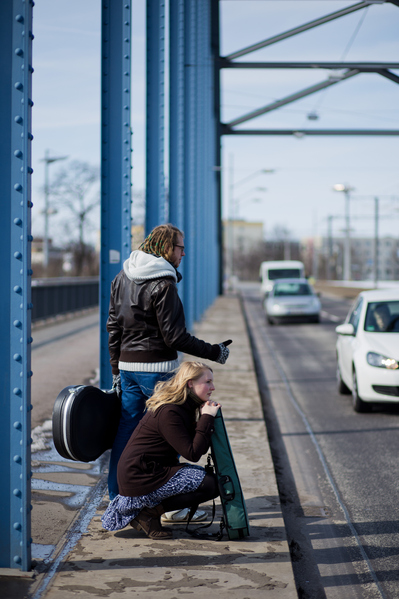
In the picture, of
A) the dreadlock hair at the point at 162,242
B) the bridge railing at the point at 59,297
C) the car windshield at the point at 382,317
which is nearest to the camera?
the dreadlock hair at the point at 162,242

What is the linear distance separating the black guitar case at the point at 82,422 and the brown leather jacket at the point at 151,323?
34 centimetres

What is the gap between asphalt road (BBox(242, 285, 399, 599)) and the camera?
404 centimetres

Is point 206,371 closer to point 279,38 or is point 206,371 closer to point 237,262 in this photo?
point 279,38

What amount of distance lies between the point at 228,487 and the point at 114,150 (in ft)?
12.0

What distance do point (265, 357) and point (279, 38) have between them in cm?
729

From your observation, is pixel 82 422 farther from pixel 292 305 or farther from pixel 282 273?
pixel 282 273

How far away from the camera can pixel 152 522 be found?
4.23m

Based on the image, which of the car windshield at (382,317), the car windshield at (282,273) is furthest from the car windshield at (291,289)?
the car windshield at (382,317)

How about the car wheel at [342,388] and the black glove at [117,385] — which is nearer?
the black glove at [117,385]

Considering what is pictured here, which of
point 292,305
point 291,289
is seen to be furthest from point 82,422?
point 291,289

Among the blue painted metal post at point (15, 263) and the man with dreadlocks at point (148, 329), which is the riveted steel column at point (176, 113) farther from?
the blue painted metal post at point (15, 263)

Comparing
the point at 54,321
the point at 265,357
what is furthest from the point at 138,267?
the point at 54,321

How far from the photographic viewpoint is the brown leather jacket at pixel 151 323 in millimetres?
4207

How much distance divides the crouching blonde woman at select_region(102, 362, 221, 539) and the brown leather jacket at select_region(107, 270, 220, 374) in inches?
5.7
